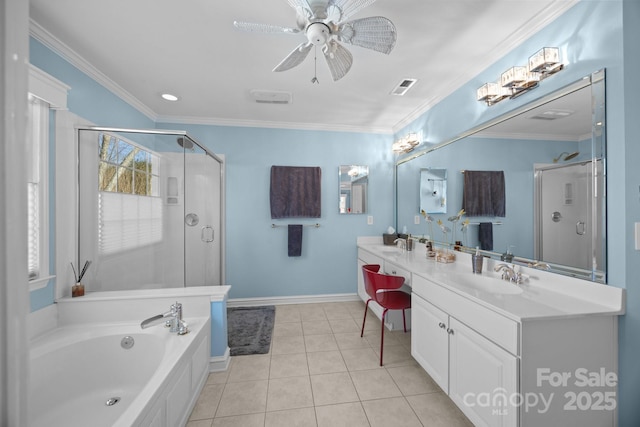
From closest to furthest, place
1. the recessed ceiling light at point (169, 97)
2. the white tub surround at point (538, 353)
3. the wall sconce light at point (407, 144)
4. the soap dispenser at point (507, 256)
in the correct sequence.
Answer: the white tub surround at point (538, 353)
the soap dispenser at point (507, 256)
the recessed ceiling light at point (169, 97)
the wall sconce light at point (407, 144)

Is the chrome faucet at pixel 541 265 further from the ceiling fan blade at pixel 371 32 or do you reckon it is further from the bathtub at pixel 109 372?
the bathtub at pixel 109 372

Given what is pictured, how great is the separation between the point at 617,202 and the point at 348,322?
2.39 m

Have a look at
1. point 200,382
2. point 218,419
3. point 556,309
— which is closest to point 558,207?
point 556,309

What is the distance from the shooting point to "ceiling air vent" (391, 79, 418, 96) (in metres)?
2.43

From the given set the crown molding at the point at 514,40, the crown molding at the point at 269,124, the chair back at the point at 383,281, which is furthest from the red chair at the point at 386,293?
the crown molding at the point at 269,124

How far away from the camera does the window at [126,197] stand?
214 cm

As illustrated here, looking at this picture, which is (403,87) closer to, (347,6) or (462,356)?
(347,6)

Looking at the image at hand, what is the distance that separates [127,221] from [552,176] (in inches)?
124

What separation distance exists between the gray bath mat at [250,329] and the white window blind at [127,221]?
1207mm

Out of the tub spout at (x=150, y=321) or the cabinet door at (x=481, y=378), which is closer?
the cabinet door at (x=481, y=378)

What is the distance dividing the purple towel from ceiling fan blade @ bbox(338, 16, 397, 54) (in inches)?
81.1

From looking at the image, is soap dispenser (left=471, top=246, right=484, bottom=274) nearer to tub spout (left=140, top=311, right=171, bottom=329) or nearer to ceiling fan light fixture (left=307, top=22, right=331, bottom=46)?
ceiling fan light fixture (left=307, top=22, right=331, bottom=46)

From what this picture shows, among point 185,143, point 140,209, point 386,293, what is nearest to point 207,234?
point 140,209

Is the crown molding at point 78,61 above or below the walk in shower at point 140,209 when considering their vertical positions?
above
